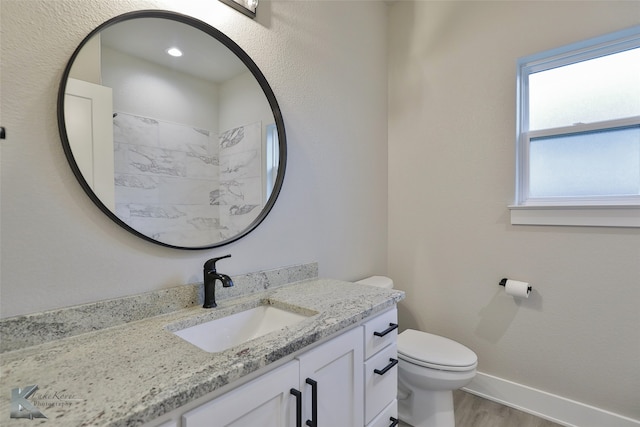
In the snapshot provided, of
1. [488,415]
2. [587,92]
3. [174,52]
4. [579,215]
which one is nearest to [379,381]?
[488,415]

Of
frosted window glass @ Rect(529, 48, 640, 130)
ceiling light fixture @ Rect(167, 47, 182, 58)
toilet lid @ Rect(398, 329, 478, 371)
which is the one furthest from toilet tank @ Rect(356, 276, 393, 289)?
ceiling light fixture @ Rect(167, 47, 182, 58)

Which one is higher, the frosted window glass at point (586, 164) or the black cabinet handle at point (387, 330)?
the frosted window glass at point (586, 164)

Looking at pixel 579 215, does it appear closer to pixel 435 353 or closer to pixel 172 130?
pixel 435 353

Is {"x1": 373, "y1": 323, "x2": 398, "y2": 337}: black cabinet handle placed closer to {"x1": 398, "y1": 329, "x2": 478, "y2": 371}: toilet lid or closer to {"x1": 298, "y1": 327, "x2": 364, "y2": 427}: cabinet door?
{"x1": 298, "y1": 327, "x2": 364, "y2": 427}: cabinet door

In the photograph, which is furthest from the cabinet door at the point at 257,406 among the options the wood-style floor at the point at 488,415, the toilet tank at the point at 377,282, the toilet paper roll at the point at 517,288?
the toilet paper roll at the point at 517,288

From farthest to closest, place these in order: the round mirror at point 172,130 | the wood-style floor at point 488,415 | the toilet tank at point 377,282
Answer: the toilet tank at point 377,282 < the wood-style floor at point 488,415 < the round mirror at point 172,130

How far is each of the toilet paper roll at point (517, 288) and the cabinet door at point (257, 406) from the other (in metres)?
1.49

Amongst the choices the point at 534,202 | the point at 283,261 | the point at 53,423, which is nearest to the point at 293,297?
the point at 283,261

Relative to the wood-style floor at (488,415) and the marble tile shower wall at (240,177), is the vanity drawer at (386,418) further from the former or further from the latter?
the marble tile shower wall at (240,177)

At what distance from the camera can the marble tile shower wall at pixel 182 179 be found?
1.03m

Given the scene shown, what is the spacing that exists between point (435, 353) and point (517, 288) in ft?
2.08

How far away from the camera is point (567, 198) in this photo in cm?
172

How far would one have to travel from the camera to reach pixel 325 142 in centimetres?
179

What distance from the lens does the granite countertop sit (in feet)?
1.86
